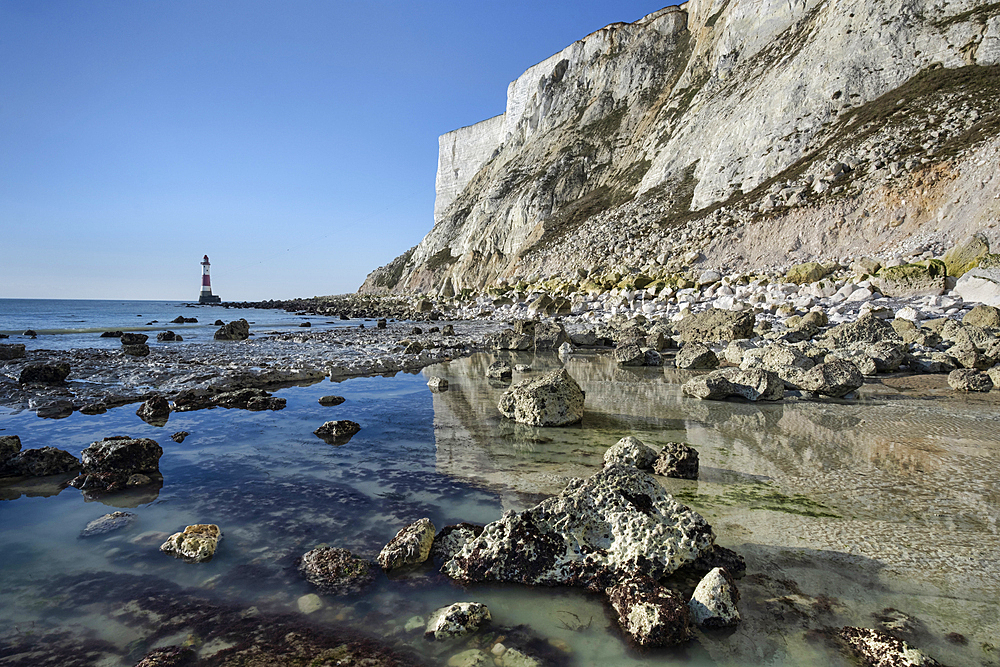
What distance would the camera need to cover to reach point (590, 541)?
120 inches

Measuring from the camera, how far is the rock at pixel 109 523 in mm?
3461

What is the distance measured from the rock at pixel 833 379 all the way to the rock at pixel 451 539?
6651mm

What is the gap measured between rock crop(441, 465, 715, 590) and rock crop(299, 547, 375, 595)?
1.59 ft

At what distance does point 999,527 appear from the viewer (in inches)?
132

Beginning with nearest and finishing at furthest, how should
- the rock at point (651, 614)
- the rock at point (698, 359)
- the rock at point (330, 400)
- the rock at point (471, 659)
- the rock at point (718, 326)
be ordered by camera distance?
1. the rock at point (471, 659)
2. the rock at point (651, 614)
3. the rock at point (330, 400)
4. the rock at point (698, 359)
5. the rock at point (718, 326)

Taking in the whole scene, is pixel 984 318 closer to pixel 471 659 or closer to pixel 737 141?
pixel 471 659

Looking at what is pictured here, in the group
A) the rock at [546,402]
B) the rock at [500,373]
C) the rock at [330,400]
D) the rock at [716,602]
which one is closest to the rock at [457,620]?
the rock at [716,602]

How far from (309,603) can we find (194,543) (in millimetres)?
1038

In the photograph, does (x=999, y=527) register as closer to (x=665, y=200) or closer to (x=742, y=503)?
(x=742, y=503)

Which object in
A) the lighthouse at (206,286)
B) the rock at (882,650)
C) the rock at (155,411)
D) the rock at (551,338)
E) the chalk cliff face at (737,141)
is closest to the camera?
the rock at (882,650)

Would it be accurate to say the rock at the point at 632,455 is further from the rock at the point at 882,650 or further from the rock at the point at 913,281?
the rock at the point at 913,281

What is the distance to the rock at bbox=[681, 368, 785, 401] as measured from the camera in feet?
24.5

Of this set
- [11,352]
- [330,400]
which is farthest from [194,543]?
[11,352]

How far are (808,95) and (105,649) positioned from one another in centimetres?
4084
